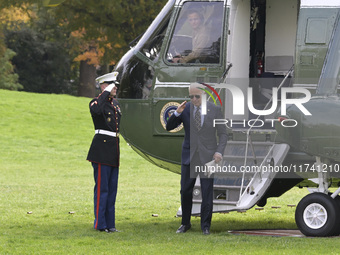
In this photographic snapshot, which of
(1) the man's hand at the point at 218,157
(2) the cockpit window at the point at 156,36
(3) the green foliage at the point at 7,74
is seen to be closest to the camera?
(1) the man's hand at the point at 218,157

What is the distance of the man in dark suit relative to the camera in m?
8.89

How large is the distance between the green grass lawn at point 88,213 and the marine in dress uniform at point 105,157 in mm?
230

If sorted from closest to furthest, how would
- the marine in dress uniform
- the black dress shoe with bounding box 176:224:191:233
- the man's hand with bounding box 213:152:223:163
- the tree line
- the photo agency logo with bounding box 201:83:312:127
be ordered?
the man's hand with bounding box 213:152:223:163, the photo agency logo with bounding box 201:83:312:127, the black dress shoe with bounding box 176:224:191:233, the marine in dress uniform, the tree line

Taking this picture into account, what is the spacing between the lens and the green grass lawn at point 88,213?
8.02m

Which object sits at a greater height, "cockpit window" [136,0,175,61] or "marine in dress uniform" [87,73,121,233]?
"cockpit window" [136,0,175,61]

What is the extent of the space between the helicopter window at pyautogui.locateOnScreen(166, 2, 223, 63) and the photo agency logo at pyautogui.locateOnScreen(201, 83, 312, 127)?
0.48 metres

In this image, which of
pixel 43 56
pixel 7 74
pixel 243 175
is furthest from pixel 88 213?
pixel 43 56

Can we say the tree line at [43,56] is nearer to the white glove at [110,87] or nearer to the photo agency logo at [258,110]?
the photo agency logo at [258,110]

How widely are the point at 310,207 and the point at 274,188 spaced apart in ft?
3.17

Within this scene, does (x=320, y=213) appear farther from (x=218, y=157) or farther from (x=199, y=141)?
(x=199, y=141)

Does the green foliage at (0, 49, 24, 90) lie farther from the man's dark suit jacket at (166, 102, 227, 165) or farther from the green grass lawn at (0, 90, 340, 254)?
the man's dark suit jacket at (166, 102, 227, 165)

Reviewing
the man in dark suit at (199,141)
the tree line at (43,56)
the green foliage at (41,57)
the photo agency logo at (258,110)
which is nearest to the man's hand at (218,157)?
the man in dark suit at (199,141)

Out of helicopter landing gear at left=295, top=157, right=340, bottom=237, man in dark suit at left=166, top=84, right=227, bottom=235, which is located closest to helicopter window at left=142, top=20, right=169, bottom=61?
man in dark suit at left=166, top=84, right=227, bottom=235

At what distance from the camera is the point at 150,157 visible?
411 inches
